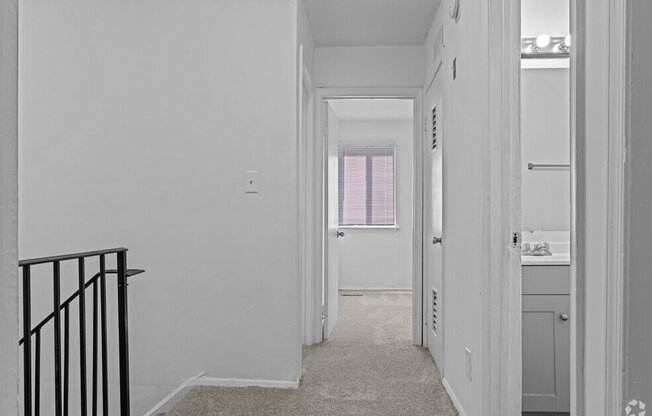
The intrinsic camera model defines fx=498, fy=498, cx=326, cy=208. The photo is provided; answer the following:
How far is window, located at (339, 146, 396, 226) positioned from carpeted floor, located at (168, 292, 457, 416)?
2.61m

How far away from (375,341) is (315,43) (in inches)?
94.4

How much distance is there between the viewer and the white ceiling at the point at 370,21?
325cm

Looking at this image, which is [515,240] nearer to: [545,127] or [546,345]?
[546,345]

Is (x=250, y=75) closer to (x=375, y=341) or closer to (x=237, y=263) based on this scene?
(x=237, y=263)

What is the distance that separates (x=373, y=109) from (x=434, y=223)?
2972 mm

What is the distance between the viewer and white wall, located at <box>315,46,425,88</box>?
12.9ft

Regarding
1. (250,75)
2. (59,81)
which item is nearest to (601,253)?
(250,75)

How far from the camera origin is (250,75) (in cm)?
288

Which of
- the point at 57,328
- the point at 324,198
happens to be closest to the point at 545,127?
the point at 324,198

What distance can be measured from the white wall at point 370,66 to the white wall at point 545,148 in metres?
1.32

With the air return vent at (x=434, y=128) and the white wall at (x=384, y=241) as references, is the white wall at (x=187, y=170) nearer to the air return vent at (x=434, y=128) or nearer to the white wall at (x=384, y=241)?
the air return vent at (x=434, y=128)

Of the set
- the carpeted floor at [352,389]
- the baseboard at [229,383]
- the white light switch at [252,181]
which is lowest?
the carpeted floor at [352,389]

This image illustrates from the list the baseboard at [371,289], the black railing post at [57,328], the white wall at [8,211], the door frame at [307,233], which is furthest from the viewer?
the baseboard at [371,289]

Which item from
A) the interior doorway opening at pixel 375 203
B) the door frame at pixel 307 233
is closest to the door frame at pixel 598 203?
the door frame at pixel 307 233
